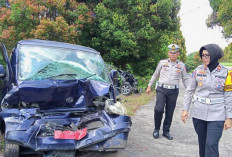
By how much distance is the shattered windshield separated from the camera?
371cm

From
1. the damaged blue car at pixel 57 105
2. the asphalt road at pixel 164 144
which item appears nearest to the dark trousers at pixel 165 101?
the asphalt road at pixel 164 144

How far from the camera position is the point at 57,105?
3582 mm

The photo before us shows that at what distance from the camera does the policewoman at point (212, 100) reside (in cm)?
288

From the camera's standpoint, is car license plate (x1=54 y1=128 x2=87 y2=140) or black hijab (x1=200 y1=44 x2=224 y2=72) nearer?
car license plate (x1=54 y1=128 x2=87 y2=140)

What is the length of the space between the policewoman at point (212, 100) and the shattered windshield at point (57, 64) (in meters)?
1.82

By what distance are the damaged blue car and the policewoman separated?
1014 mm

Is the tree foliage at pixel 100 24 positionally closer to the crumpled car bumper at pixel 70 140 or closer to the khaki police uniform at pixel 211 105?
the crumpled car bumper at pixel 70 140

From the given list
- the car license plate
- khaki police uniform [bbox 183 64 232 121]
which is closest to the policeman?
khaki police uniform [bbox 183 64 232 121]

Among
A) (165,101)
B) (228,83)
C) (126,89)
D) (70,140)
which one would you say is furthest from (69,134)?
(126,89)

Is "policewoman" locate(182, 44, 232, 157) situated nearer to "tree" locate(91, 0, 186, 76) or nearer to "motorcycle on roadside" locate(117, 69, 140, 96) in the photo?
"motorcycle on roadside" locate(117, 69, 140, 96)

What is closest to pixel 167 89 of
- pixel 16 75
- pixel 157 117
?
pixel 157 117

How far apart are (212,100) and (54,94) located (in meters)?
2.26

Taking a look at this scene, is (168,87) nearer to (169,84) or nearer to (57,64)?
(169,84)

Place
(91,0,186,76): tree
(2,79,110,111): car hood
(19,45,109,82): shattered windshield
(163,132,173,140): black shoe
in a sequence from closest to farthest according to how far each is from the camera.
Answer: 1. (2,79,110,111): car hood
2. (19,45,109,82): shattered windshield
3. (163,132,173,140): black shoe
4. (91,0,186,76): tree
